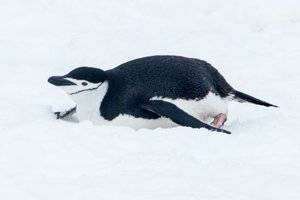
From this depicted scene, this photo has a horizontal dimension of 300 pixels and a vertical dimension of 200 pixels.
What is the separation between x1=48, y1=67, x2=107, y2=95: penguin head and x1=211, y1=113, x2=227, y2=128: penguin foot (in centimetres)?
62

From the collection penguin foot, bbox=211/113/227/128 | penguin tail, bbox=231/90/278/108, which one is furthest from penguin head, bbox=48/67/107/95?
penguin tail, bbox=231/90/278/108

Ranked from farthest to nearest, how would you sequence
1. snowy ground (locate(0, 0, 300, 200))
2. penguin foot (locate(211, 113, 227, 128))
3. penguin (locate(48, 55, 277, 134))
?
1. penguin foot (locate(211, 113, 227, 128))
2. penguin (locate(48, 55, 277, 134))
3. snowy ground (locate(0, 0, 300, 200))

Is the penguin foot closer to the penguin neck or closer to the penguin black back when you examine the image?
the penguin black back

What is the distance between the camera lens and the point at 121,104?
160 inches

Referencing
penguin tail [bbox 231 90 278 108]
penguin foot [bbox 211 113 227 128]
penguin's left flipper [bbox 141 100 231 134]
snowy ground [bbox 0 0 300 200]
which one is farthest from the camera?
penguin tail [bbox 231 90 278 108]

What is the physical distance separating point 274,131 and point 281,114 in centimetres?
48

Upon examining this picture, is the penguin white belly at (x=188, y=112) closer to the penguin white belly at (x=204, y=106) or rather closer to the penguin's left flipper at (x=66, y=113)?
the penguin white belly at (x=204, y=106)

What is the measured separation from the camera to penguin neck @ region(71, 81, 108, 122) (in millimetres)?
4125

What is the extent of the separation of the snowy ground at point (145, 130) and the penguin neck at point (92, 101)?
18cm

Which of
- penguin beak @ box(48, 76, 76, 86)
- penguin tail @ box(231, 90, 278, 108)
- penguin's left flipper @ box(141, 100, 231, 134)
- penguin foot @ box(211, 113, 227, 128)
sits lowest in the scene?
penguin foot @ box(211, 113, 227, 128)

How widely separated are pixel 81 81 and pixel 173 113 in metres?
0.52

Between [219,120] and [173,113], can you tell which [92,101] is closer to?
[173,113]

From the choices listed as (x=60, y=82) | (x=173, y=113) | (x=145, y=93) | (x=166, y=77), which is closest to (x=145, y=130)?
(x=173, y=113)

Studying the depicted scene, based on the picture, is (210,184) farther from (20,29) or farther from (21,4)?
(21,4)
